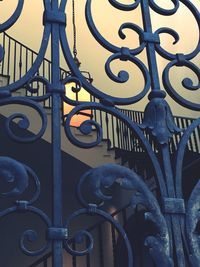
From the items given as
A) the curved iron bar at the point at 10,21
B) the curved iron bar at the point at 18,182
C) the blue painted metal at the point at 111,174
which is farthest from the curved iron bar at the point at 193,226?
the curved iron bar at the point at 10,21

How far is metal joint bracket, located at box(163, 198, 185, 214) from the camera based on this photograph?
4.01ft

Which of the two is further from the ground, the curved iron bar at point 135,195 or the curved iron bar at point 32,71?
the curved iron bar at point 32,71

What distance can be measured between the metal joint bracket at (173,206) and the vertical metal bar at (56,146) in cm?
→ 28

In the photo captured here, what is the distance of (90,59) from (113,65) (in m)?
0.42

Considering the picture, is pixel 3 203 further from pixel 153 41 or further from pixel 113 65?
pixel 153 41

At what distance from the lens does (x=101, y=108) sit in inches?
51.9

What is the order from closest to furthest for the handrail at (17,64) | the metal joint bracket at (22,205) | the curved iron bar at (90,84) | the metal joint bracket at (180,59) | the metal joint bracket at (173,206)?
the metal joint bracket at (22,205)
the metal joint bracket at (173,206)
the curved iron bar at (90,84)
the metal joint bracket at (180,59)
the handrail at (17,64)

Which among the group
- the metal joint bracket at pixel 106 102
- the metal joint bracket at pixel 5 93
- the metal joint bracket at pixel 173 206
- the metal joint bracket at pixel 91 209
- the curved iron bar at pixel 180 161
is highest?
the metal joint bracket at pixel 106 102

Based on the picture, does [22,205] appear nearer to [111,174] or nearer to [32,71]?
[111,174]

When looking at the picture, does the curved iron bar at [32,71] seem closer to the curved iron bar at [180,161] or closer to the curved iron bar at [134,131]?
the curved iron bar at [134,131]

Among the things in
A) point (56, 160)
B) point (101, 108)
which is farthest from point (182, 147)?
point (56, 160)

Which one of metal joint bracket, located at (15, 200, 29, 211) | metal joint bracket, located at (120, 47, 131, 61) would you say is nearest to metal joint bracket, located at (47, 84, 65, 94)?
metal joint bracket, located at (120, 47, 131, 61)

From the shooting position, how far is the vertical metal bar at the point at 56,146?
1.12 m

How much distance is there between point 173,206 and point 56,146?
0.35 m
